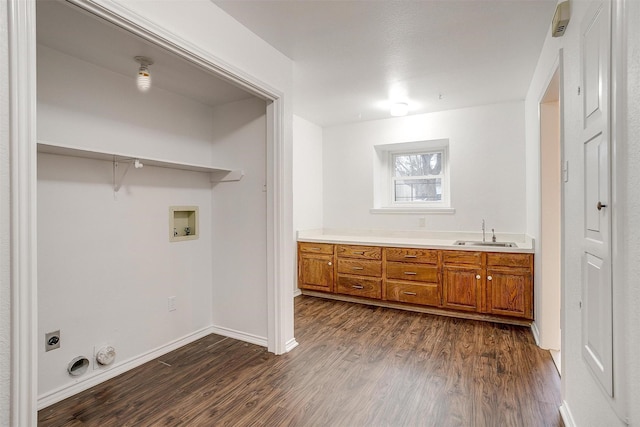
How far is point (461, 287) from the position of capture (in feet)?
11.4

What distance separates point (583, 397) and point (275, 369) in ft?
6.09

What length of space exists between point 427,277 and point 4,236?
347cm

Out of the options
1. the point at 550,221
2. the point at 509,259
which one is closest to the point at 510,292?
the point at 509,259

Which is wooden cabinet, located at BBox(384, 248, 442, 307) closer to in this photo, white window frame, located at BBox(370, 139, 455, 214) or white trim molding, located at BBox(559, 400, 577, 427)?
white window frame, located at BBox(370, 139, 455, 214)

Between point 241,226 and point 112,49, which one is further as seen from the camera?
point 241,226

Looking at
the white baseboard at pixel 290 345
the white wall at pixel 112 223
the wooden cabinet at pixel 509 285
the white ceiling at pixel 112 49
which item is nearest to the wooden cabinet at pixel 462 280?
the wooden cabinet at pixel 509 285

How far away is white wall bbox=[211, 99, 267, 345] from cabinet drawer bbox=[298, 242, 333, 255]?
143cm

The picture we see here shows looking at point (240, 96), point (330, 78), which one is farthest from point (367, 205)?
point (240, 96)

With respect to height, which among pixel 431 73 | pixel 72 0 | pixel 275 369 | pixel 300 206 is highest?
pixel 431 73

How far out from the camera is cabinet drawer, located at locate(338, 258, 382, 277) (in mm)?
3916

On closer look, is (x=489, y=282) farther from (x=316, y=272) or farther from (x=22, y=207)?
(x=22, y=207)

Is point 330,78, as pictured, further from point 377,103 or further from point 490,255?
point 490,255

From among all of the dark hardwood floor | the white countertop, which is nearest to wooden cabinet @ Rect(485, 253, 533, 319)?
the white countertop

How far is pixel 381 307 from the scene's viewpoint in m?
3.97
